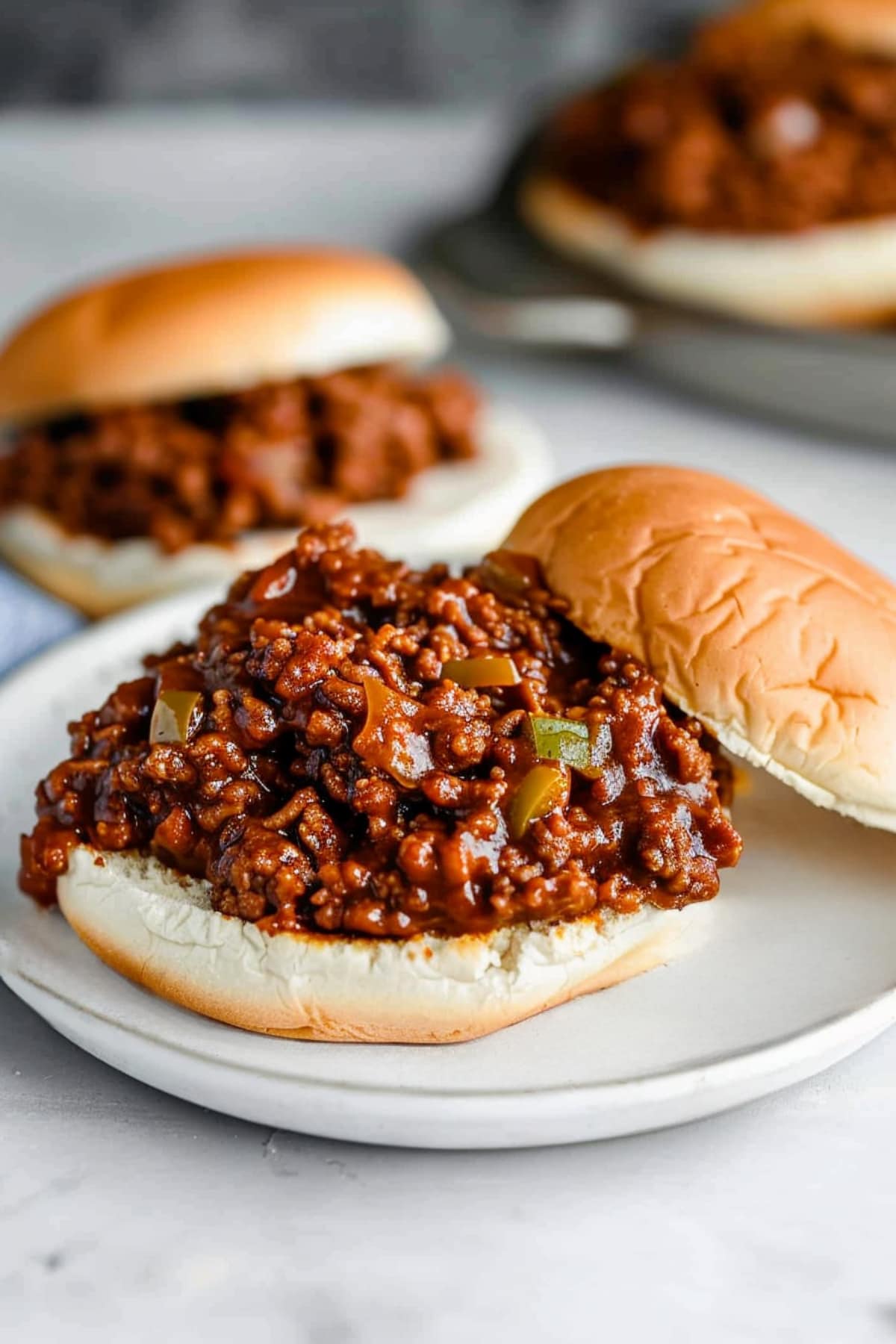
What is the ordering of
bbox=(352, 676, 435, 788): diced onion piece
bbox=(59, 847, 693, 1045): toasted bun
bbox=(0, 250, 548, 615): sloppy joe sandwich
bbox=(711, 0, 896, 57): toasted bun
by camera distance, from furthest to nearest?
1. bbox=(711, 0, 896, 57): toasted bun
2. bbox=(0, 250, 548, 615): sloppy joe sandwich
3. bbox=(352, 676, 435, 788): diced onion piece
4. bbox=(59, 847, 693, 1045): toasted bun

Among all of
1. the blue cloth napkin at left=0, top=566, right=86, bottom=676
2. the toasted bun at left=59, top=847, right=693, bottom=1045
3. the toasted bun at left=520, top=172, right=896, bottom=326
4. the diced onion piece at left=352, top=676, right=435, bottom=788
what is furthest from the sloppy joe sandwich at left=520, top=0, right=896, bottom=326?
the toasted bun at left=59, top=847, right=693, bottom=1045

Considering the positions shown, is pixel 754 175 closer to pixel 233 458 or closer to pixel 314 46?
→ pixel 233 458

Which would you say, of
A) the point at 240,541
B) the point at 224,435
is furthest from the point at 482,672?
the point at 224,435

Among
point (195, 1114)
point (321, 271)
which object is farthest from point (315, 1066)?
point (321, 271)

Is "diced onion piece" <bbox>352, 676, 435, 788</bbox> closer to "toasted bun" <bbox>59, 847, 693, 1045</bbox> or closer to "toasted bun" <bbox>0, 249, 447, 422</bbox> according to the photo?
"toasted bun" <bbox>59, 847, 693, 1045</bbox>

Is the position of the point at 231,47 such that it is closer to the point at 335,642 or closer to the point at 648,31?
the point at 648,31

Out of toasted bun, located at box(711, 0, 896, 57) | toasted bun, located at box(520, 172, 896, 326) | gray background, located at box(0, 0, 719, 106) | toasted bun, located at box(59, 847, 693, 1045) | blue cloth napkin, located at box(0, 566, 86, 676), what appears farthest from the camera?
gray background, located at box(0, 0, 719, 106)

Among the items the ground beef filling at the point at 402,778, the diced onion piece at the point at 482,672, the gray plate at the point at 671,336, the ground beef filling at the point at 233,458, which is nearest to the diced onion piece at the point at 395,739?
the ground beef filling at the point at 402,778
